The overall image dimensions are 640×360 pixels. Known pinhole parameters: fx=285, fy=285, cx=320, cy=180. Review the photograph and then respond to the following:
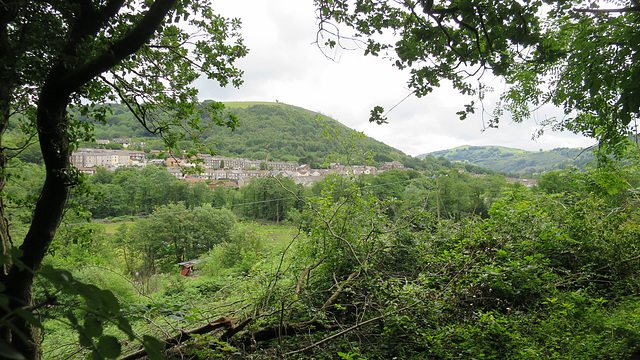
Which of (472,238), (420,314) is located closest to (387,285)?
(420,314)

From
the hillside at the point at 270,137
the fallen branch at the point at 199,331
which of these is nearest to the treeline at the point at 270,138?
the hillside at the point at 270,137

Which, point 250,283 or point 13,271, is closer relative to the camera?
→ point 13,271

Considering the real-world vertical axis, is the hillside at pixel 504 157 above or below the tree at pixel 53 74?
above

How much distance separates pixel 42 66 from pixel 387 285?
3766mm

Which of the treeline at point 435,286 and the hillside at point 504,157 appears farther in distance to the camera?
the hillside at point 504,157

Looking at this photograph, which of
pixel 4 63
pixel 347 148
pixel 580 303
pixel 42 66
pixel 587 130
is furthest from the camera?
pixel 347 148

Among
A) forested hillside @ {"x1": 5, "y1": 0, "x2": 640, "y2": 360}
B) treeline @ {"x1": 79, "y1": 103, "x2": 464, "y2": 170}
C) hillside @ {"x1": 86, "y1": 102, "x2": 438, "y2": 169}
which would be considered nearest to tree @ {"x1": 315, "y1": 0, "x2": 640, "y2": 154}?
forested hillside @ {"x1": 5, "y1": 0, "x2": 640, "y2": 360}

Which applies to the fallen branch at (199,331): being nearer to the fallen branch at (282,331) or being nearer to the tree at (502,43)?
the fallen branch at (282,331)

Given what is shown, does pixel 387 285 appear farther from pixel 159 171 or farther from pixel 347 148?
pixel 159 171

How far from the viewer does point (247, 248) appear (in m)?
27.1

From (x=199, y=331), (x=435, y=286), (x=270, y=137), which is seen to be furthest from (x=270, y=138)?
(x=199, y=331)

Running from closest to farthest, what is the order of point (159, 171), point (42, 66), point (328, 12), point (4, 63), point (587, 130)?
point (4, 63), point (42, 66), point (328, 12), point (587, 130), point (159, 171)

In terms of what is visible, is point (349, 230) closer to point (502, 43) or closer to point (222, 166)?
point (502, 43)

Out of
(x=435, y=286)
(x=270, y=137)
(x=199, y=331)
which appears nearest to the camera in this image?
(x=199, y=331)
